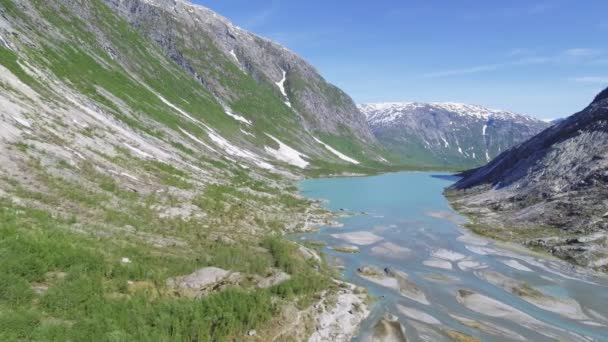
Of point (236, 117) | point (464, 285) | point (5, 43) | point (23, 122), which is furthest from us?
point (236, 117)

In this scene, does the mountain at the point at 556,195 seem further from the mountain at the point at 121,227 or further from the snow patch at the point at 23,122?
the snow patch at the point at 23,122

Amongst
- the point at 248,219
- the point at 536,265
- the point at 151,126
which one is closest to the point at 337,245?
the point at 248,219

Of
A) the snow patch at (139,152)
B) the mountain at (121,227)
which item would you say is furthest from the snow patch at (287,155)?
the snow patch at (139,152)

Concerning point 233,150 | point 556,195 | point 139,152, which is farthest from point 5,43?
point 556,195

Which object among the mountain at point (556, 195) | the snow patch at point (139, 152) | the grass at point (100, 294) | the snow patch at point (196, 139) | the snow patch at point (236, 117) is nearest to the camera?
the grass at point (100, 294)

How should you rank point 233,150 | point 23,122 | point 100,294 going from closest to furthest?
point 100,294, point 23,122, point 233,150

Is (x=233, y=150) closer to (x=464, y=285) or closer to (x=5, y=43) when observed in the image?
(x=5, y=43)
